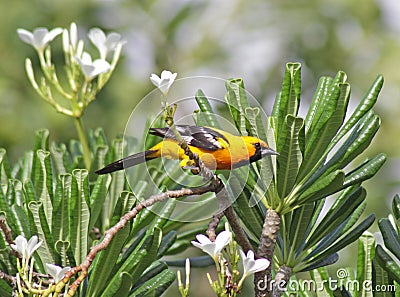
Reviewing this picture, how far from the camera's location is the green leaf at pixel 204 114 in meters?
0.86

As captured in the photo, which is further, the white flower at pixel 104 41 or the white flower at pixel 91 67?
the white flower at pixel 104 41

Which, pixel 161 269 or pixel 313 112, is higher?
pixel 313 112

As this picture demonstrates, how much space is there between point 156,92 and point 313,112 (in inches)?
11.4

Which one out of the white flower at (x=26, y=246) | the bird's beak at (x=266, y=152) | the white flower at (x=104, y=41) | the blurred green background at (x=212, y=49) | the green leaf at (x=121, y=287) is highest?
the blurred green background at (x=212, y=49)

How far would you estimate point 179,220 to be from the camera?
103 cm

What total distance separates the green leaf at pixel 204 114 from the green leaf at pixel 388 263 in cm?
Result: 28

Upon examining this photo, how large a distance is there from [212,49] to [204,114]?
15.9 feet

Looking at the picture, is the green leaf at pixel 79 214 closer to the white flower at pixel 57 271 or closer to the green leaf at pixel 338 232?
the white flower at pixel 57 271

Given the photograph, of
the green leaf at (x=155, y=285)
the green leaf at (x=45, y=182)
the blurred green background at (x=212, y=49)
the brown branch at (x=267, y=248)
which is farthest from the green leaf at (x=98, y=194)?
the blurred green background at (x=212, y=49)

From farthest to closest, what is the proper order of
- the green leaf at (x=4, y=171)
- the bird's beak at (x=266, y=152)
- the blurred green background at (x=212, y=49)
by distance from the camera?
the blurred green background at (x=212, y=49)
the green leaf at (x=4, y=171)
the bird's beak at (x=266, y=152)

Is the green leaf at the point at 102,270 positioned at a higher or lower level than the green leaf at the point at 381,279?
higher

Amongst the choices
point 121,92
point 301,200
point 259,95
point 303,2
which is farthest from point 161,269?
point 303,2

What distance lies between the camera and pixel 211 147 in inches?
30.5

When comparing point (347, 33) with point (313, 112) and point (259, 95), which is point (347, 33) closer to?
point (259, 95)
